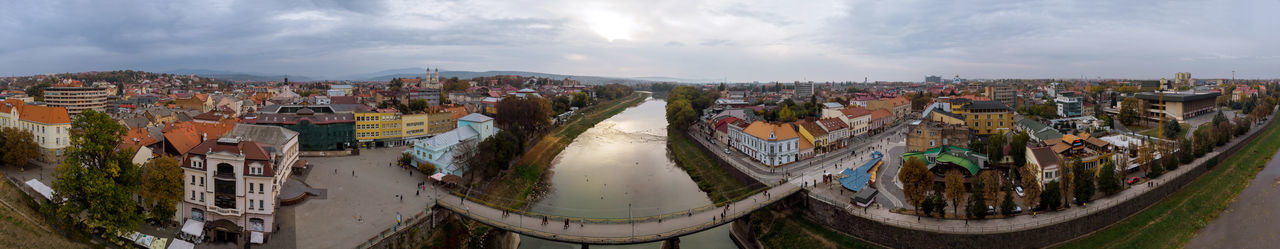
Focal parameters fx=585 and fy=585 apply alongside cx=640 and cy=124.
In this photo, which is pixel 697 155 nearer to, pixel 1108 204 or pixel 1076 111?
pixel 1108 204

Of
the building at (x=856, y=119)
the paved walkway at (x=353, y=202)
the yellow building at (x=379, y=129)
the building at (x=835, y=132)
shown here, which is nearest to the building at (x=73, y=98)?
the yellow building at (x=379, y=129)

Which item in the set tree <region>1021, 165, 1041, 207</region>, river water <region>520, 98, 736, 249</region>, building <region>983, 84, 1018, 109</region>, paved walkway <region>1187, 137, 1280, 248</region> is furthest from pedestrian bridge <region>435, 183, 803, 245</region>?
building <region>983, 84, 1018, 109</region>

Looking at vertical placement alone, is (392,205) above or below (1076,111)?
below

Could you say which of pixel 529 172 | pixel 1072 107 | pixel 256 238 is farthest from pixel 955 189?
pixel 1072 107

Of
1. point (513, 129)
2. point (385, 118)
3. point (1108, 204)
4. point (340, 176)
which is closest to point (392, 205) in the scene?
point (340, 176)

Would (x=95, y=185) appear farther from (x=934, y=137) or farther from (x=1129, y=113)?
(x=1129, y=113)

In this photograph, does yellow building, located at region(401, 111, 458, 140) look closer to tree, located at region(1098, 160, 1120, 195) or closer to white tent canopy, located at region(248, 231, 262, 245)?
white tent canopy, located at region(248, 231, 262, 245)
